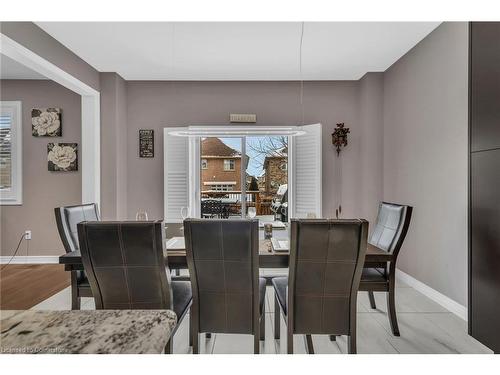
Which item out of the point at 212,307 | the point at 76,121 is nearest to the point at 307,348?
the point at 212,307

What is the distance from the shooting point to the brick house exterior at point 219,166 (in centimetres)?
429

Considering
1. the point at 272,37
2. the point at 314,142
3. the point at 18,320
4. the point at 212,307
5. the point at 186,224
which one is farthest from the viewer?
the point at 314,142

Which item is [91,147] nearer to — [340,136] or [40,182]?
[40,182]

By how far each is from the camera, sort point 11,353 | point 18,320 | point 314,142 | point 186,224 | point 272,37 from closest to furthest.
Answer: point 11,353, point 18,320, point 186,224, point 272,37, point 314,142

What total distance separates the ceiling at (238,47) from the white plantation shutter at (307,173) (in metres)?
0.87

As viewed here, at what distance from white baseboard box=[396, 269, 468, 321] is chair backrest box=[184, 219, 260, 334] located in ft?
Result: 6.55

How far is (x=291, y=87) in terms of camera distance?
4203 millimetres

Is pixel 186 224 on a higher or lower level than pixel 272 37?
lower

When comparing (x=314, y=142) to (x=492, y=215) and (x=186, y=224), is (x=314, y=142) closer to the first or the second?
(x=492, y=215)

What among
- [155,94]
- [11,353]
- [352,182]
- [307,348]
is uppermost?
[155,94]

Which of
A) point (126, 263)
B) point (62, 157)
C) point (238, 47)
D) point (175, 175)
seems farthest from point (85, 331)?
point (62, 157)

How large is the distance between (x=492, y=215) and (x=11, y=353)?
2557 mm

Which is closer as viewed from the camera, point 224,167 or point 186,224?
point 186,224

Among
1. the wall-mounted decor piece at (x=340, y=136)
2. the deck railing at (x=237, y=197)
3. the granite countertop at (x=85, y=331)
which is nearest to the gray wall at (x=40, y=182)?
the deck railing at (x=237, y=197)
